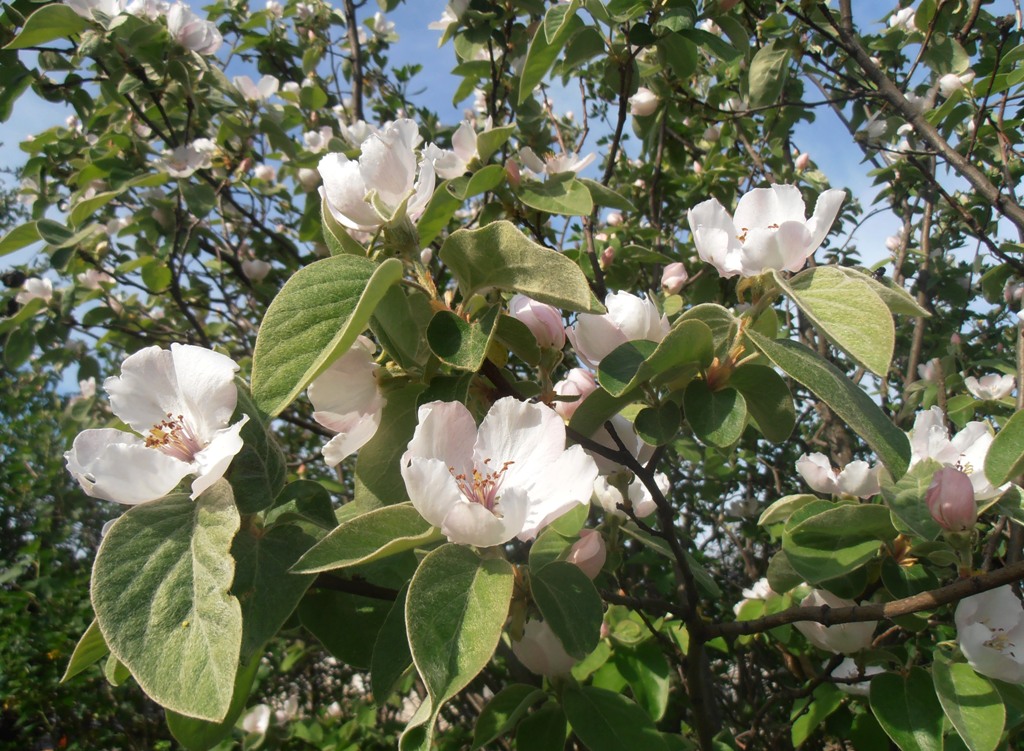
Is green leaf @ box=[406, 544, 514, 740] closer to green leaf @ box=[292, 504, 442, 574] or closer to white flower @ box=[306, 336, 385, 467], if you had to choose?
green leaf @ box=[292, 504, 442, 574]

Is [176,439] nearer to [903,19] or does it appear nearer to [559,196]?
[559,196]

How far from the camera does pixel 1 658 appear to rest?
3689mm

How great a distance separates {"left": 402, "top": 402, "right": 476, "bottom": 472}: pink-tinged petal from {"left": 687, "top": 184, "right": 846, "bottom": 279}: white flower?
0.38 meters

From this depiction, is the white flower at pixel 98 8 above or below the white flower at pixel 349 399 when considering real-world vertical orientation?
above

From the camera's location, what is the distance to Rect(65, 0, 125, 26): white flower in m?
1.82

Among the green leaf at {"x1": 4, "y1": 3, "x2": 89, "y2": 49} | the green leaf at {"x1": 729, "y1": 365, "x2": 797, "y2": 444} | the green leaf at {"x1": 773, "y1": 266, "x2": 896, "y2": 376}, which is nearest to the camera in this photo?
the green leaf at {"x1": 773, "y1": 266, "x2": 896, "y2": 376}

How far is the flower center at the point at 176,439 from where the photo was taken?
2.69ft

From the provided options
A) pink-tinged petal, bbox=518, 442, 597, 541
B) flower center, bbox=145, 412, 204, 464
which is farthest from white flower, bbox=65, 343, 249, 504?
pink-tinged petal, bbox=518, 442, 597, 541

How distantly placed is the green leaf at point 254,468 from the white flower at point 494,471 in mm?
175

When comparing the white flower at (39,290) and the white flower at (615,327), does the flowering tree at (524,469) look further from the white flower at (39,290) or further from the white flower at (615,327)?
the white flower at (39,290)

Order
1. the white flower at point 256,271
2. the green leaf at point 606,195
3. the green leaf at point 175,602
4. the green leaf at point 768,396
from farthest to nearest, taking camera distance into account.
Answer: the white flower at point 256,271
the green leaf at point 606,195
the green leaf at point 768,396
the green leaf at point 175,602

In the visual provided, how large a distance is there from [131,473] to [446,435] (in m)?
0.31

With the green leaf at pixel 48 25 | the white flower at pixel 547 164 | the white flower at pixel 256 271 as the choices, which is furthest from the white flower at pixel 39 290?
the white flower at pixel 547 164

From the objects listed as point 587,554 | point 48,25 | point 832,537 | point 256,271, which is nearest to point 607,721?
point 587,554
